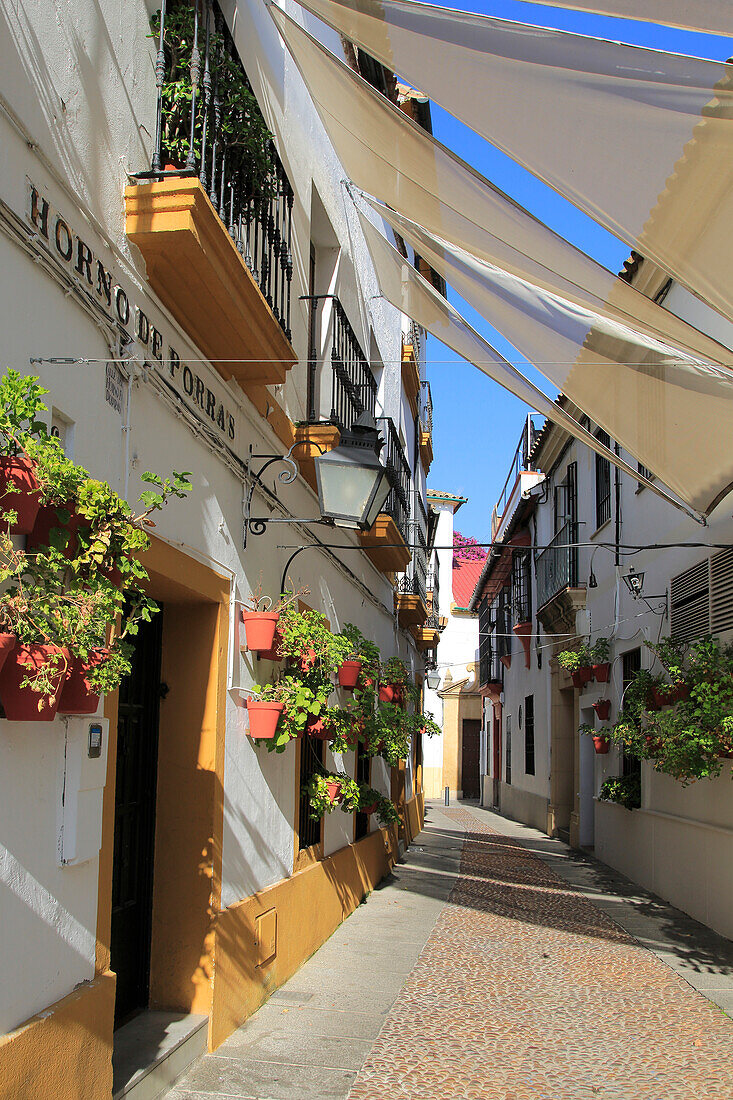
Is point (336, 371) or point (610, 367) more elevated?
point (336, 371)

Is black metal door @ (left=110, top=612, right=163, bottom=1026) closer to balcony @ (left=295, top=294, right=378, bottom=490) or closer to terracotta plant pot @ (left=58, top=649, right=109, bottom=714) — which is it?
terracotta plant pot @ (left=58, top=649, right=109, bottom=714)

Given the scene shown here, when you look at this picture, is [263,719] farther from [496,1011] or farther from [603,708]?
[603,708]

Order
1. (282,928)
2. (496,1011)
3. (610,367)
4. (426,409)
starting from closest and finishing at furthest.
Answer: (496,1011)
(610,367)
(282,928)
(426,409)

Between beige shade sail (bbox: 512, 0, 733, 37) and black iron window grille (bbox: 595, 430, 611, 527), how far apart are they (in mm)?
9787

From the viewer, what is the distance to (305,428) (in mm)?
7309

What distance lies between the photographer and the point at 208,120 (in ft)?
15.3

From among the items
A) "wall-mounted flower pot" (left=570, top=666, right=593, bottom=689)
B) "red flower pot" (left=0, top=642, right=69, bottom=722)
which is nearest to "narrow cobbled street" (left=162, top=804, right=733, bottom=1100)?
"red flower pot" (left=0, top=642, right=69, bottom=722)

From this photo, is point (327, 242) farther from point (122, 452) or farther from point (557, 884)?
point (557, 884)

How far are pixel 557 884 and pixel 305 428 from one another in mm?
7075

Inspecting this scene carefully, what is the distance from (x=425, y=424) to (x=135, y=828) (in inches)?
715

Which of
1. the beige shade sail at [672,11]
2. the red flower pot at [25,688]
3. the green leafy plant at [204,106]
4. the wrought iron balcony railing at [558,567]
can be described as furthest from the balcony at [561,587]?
the red flower pot at [25,688]

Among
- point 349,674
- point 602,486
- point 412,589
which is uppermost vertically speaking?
point 602,486

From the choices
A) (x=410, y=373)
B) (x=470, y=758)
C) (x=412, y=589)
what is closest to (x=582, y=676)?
(x=412, y=589)

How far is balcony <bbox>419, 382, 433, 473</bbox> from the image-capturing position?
66.2 feet
